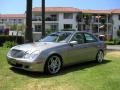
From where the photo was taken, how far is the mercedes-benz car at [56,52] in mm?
8539

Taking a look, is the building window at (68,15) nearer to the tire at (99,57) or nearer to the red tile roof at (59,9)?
the red tile roof at (59,9)

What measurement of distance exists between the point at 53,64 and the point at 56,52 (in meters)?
0.41

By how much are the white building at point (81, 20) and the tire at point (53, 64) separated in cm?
5285

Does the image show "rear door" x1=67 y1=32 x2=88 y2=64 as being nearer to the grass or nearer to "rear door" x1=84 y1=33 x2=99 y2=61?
"rear door" x1=84 y1=33 x2=99 y2=61

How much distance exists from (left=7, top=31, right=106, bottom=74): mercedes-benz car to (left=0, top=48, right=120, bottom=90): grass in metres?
0.30

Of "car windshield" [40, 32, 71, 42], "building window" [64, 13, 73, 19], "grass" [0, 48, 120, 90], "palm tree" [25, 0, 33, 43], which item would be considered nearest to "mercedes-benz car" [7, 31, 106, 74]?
"car windshield" [40, 32, 71, 42]

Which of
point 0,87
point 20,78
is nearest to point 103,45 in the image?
point 20,78

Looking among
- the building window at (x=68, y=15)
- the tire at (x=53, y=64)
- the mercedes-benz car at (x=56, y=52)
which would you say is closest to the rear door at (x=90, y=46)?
the mercedes-benz car at (x=56, y=52)

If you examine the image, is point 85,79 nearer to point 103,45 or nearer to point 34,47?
point 34,47

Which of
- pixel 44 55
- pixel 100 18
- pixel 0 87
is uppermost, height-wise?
pixel 100 18

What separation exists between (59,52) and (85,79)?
61.5 inches

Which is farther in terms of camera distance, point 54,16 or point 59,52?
point 54,16

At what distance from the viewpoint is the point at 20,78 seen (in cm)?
812

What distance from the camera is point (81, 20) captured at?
62969 mm
